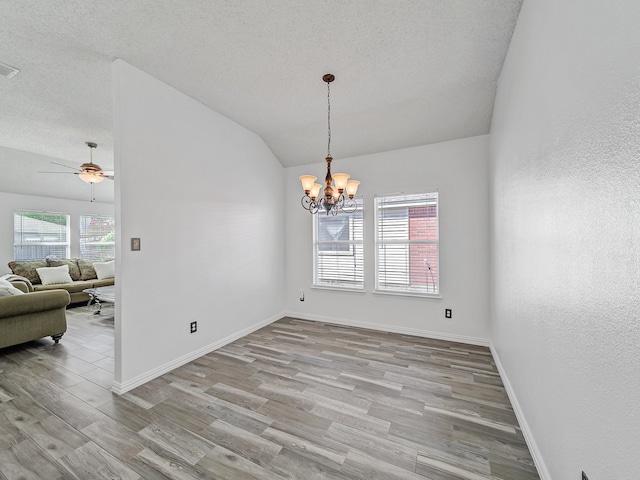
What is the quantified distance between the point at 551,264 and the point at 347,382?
1887mm

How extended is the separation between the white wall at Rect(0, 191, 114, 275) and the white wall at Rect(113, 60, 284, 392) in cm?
490

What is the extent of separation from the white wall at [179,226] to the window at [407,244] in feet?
5.93

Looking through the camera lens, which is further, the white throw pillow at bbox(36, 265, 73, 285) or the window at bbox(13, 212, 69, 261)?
the window at bbox(13, 212, 69, 261)

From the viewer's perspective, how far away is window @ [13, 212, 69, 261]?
552 centimetres

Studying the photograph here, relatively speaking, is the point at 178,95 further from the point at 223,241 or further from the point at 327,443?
the point at 327,443

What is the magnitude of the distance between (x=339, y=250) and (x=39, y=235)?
260 inches

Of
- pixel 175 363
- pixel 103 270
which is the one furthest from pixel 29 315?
pixel 103 270

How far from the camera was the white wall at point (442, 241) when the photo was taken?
332 centimetres

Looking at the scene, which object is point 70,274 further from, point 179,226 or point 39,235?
point 179,226

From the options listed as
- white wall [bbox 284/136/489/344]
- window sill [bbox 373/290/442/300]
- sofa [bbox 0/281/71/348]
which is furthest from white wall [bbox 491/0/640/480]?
sofa [bbox 0/281/71/348]

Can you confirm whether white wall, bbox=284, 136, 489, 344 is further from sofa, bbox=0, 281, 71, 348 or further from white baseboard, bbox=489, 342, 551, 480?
sofa, bbox=0, 281, 71, 348

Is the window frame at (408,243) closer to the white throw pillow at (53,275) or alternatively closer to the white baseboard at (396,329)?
the white baseboard at (396,329)

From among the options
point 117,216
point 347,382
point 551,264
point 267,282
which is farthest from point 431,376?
point 117,216

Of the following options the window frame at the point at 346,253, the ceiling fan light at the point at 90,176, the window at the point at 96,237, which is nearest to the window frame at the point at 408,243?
the window frame at the point at 346,253
